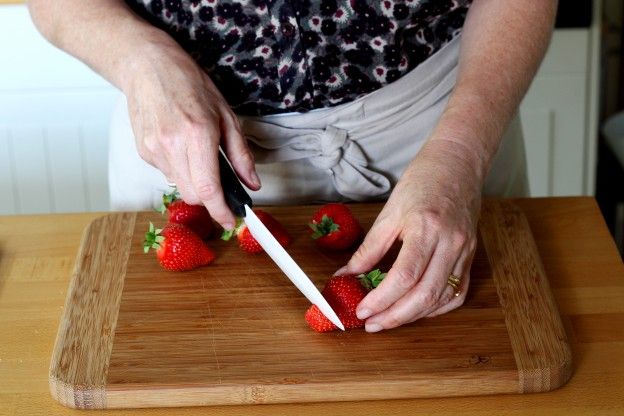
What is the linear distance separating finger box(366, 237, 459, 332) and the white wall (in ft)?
3.71

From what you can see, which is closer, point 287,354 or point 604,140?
point 287,354

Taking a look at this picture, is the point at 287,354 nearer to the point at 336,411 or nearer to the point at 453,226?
the point at 336,411

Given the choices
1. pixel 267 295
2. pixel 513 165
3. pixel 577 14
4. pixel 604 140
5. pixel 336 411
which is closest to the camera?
pixel 336 411

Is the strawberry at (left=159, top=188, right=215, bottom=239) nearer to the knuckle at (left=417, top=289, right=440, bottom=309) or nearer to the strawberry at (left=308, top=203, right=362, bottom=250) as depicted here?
the strawberry at (left=308, top=203, right=362, bottom=250)

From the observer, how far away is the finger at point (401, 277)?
41.5 inches

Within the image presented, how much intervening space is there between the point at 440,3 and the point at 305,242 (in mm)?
340

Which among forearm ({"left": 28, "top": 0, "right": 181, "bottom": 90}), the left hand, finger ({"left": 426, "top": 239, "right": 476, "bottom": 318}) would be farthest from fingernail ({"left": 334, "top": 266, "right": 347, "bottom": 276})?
forearm ({"left": 28, "top": 0, "right": 181, "bottom": 90})

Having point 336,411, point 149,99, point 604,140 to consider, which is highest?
point 149,99

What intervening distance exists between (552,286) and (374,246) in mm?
229

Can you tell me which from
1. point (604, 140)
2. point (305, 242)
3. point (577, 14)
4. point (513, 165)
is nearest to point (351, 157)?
point (305, 242)

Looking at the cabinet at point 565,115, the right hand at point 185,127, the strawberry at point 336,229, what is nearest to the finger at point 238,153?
the right hand at point 185,127

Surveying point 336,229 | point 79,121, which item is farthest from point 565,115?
point 336,229

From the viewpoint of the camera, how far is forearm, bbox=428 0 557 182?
1.16 m

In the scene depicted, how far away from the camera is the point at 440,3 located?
4.23 ft
